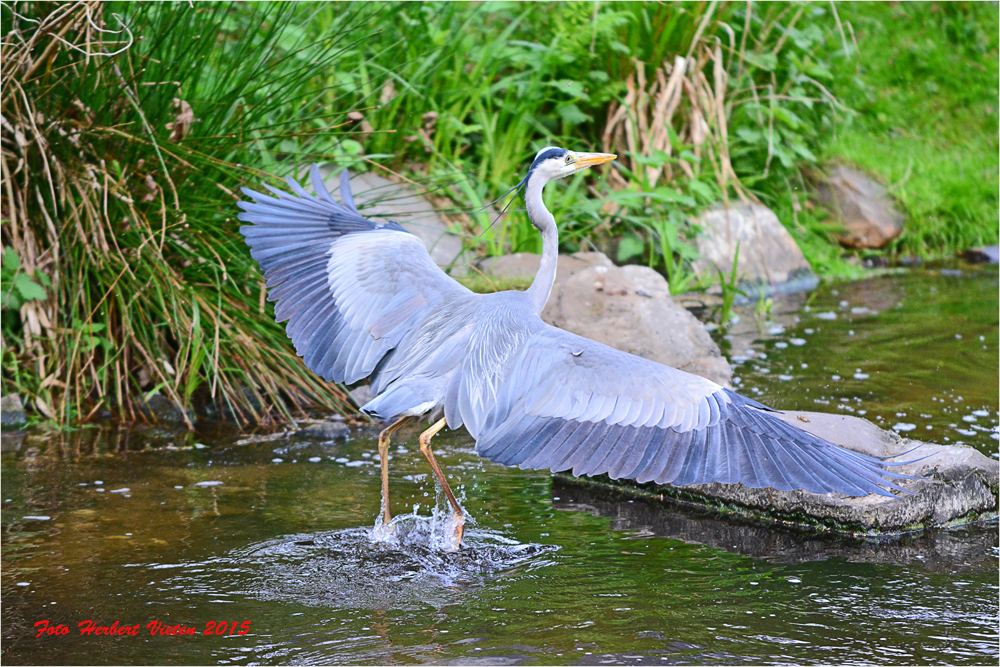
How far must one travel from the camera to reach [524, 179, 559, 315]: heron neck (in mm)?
4160

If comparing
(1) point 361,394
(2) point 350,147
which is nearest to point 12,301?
(1) point 361,394

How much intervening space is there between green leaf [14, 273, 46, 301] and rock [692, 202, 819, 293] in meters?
4.52

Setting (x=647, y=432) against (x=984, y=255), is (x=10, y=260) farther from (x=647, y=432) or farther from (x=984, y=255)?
(x=984, y=255)

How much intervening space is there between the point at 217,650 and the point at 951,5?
11413mm

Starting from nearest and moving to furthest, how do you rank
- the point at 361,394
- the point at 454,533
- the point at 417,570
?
1. the point at 417,570
2. the point at 454,533
3. the point at 361,394

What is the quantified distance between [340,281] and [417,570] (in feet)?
4.04

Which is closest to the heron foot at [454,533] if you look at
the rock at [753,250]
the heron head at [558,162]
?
the heron head at [558,162]

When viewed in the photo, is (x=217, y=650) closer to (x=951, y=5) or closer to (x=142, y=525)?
(x=142, y=525)

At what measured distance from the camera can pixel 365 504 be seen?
13.9ft

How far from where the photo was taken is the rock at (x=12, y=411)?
5012 millimetres

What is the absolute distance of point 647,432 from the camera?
3316 millimetres

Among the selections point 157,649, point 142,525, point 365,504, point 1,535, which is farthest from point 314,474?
point 157,649
